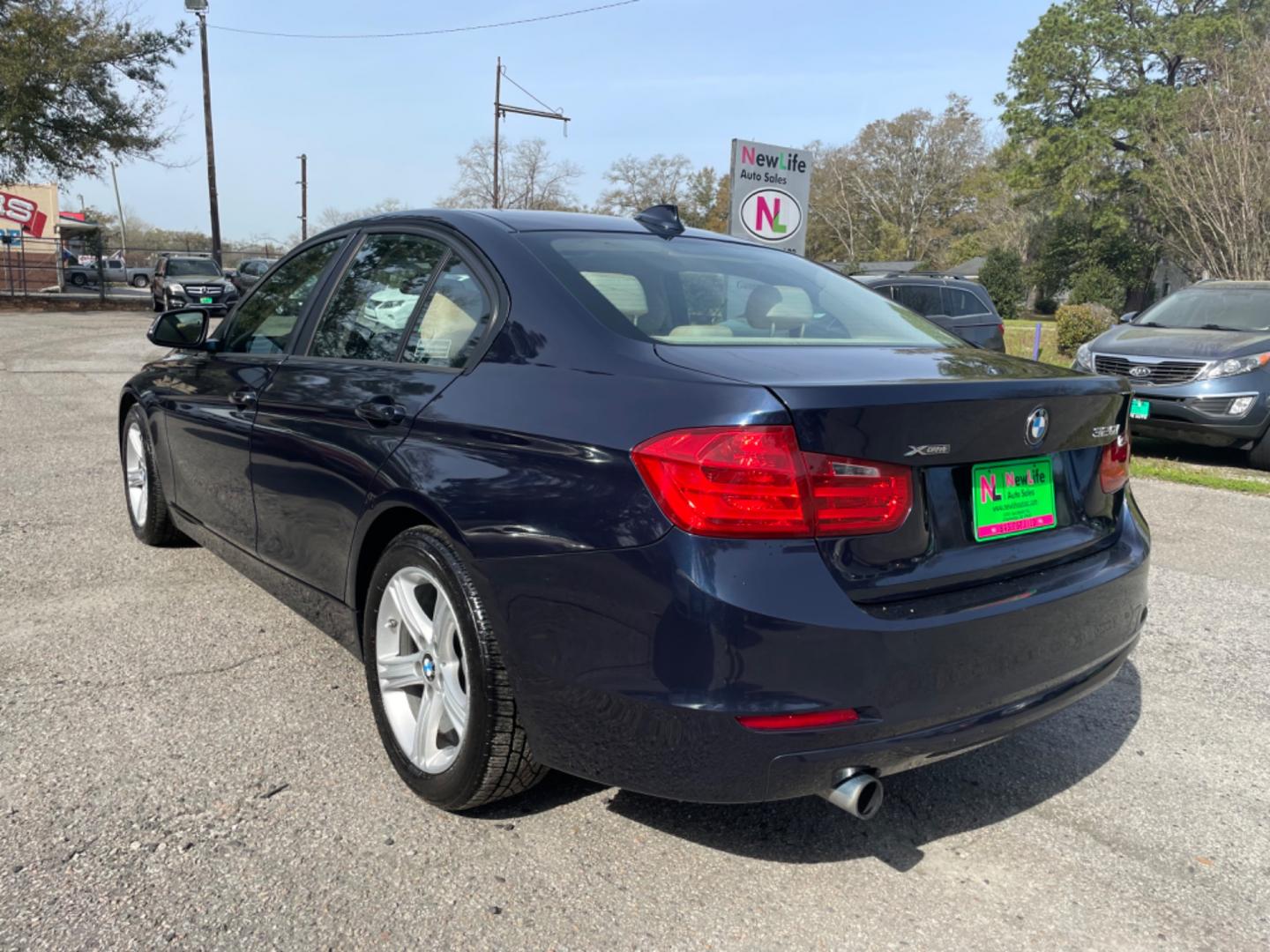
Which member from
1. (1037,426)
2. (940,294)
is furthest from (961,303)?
(1037,426)

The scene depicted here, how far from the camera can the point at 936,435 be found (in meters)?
2.17

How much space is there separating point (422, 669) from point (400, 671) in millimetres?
108

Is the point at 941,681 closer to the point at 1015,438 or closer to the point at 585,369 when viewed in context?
the point at 1015,438

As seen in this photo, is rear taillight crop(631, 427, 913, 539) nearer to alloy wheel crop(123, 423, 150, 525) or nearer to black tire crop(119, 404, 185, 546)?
black tire crop(119, 404, 185, 546)

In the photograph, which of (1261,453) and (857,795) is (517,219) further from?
(1261,453)

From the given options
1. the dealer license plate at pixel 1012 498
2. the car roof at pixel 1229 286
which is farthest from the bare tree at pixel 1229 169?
the dealer license plate at pixel 1012 498

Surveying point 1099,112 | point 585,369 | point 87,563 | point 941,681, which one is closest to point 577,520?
point 585,369

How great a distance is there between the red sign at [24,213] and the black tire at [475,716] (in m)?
48.7

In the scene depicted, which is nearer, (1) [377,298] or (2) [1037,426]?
(2) [1037,426]

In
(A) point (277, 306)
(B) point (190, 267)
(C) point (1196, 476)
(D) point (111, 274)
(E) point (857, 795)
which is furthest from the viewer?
(D) point (111, 274)

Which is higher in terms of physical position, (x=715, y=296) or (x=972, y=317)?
(x=715, y=296)

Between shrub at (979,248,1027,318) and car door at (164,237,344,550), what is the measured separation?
43487 mm

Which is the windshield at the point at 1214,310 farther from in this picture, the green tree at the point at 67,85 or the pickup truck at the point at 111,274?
the pickup truck at the point at 111,274

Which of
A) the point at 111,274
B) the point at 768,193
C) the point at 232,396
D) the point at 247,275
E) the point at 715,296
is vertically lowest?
the point at 111,274
